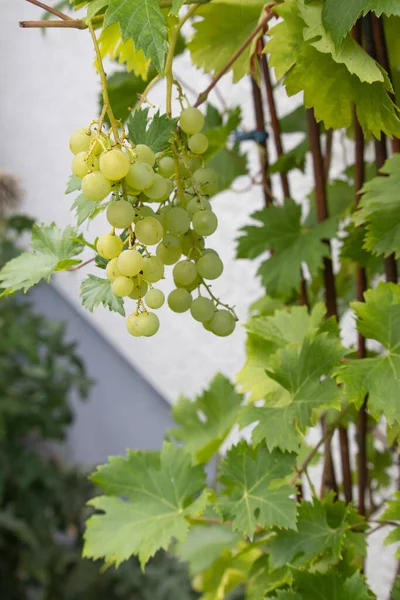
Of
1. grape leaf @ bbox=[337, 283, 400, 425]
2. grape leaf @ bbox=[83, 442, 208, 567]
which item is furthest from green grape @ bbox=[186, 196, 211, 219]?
grape leaf @ bbox=[83, 442, 208, 567]

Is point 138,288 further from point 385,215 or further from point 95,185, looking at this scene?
point 385,215

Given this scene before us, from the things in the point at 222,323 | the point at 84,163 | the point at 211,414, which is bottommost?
the point at 211,414

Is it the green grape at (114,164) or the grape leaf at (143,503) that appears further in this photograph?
the grape leaf at (143,503)

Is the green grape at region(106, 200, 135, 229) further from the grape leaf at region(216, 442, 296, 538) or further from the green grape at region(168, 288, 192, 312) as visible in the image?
the grape leaf at region(216, 442, 296, 538)

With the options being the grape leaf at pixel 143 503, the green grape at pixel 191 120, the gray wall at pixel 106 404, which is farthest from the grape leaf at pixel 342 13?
the gray wall at pixel 106 404

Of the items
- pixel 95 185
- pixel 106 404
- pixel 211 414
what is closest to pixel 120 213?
pixel 95 185

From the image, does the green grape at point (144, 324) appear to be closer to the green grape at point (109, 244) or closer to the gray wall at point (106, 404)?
the green grape at point (109, 244)

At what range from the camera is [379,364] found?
362 mm

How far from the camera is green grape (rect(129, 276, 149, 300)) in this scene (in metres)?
0.30

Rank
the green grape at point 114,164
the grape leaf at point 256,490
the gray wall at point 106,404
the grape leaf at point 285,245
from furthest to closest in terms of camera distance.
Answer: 1. the gray wall at point 106,404
2. the grape leaf at point 285,245
3. the grape leaf at point 256,490
4. the green grape at point 114,164

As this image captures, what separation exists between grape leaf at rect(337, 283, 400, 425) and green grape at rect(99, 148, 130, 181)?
17 centimetres

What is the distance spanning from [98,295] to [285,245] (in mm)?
244

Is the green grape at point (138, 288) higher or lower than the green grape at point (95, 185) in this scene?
lower

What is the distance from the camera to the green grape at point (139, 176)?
27 cm
